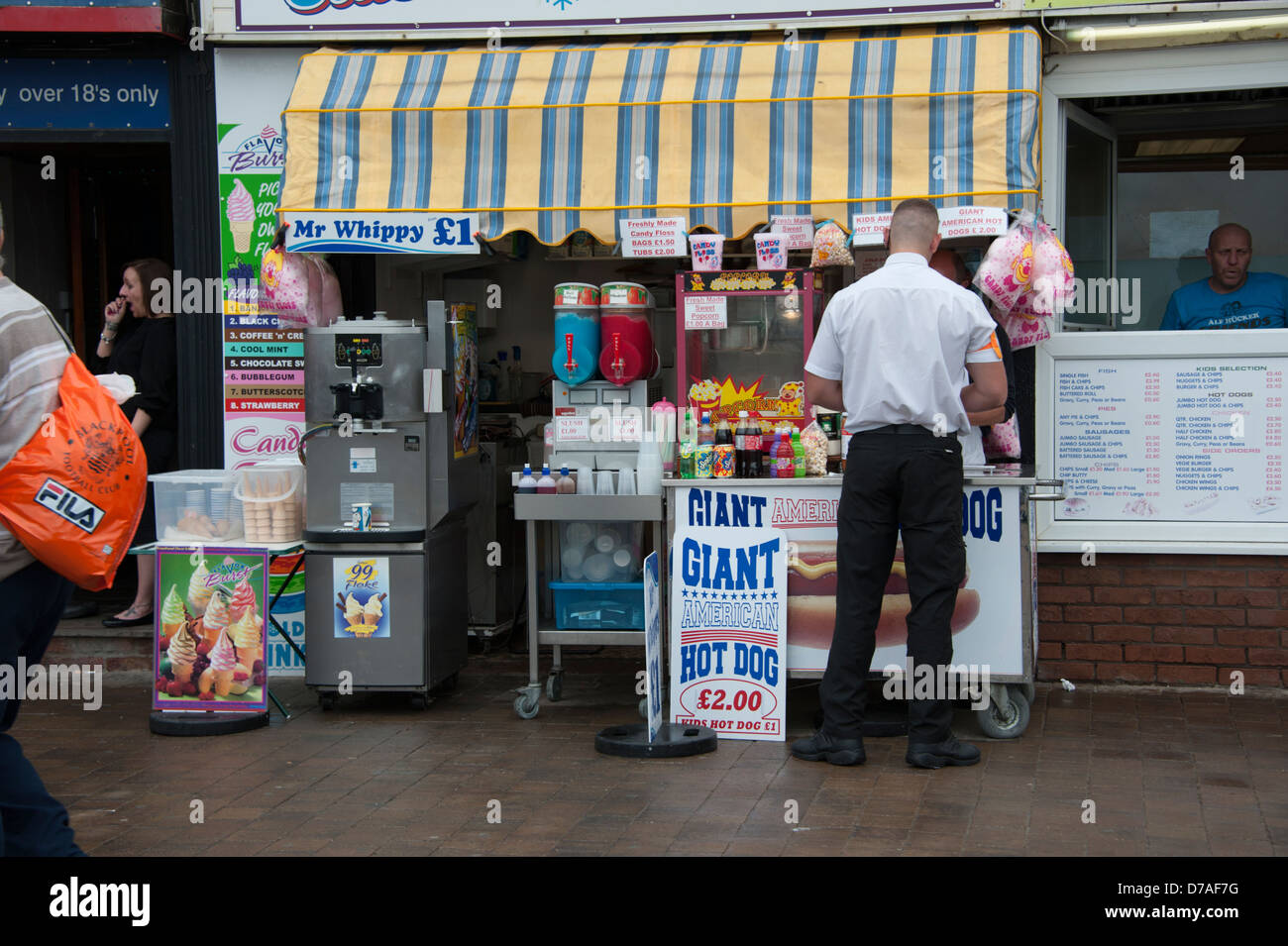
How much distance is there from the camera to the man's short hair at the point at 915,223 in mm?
5707

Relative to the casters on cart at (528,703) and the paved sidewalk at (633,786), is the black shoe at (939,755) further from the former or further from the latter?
the casters on cart at (528,703)

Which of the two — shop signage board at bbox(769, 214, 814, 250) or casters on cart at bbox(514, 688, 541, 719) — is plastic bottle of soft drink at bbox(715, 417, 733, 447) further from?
casters on cart at bbox(514, 688, 541, 719)

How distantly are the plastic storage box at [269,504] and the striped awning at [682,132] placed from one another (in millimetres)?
1380

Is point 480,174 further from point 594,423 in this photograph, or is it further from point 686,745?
point 686,745

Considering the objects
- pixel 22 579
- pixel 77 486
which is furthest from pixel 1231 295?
pixel 22 579

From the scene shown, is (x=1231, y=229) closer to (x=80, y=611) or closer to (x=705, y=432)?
(x=705, y=432)

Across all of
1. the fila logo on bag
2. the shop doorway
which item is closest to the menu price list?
the fila logo on bag

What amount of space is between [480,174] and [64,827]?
399cm

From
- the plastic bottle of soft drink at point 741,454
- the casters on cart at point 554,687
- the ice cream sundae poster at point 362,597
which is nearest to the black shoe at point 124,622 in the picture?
the ice cream sundae poster at point 362,597

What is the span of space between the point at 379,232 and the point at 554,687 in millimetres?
2431

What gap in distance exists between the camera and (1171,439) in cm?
698

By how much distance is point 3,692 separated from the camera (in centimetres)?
Answer: 379

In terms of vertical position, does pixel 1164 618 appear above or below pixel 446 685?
above

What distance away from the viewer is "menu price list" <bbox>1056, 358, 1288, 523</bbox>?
689 centimetres
